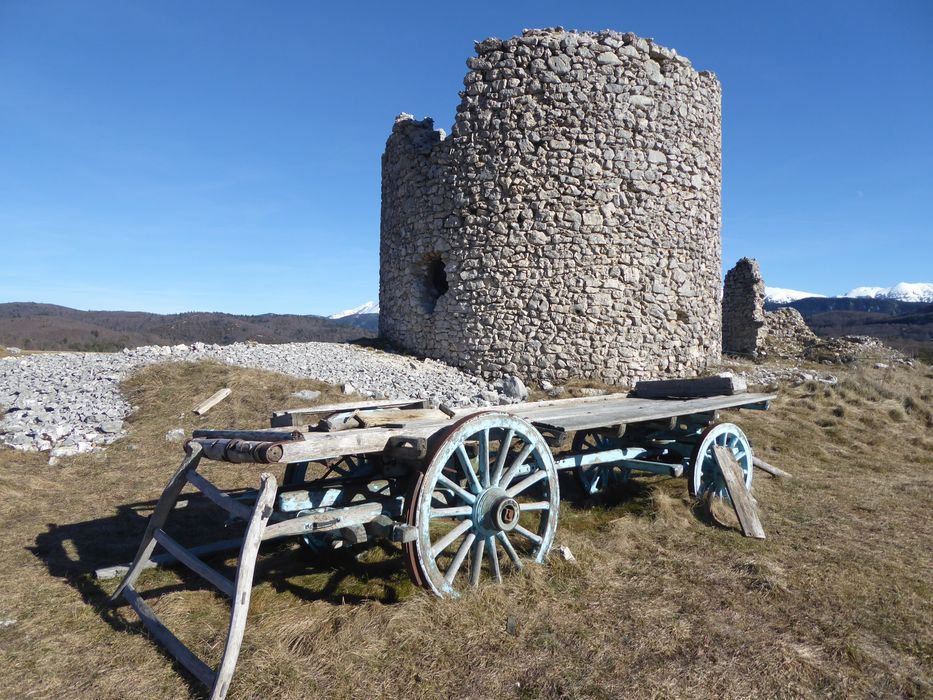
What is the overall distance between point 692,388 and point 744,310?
12.5 metres

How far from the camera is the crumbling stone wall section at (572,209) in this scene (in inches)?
401

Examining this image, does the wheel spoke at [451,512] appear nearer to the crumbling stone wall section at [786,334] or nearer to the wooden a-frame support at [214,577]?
the wooden a-frame support at [214,577]

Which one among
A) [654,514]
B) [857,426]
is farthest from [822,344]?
[654,514]

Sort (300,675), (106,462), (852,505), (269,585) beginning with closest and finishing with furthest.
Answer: (300,675)
(269,585)
(852,505)
(106,462)

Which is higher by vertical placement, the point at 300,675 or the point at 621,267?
the point at 621,267

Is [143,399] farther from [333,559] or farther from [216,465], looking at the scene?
[333,559]

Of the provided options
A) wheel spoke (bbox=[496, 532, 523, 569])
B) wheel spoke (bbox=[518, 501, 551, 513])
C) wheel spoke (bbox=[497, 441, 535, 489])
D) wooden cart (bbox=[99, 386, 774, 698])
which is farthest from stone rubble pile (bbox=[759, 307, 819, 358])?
wheel spoke (bbox=[496, 532, 523, 569])

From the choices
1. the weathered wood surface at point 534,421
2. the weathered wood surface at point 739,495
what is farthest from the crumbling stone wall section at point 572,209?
the weathered wood surface at point 739,495

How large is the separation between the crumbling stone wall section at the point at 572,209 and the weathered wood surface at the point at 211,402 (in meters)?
4.35

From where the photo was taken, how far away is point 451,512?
3420 mm

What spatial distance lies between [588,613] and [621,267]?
25.7 ft

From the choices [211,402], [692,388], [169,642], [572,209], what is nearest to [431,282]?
[572,209]

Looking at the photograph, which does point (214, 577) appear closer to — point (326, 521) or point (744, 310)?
point (326, 521)

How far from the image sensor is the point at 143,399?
8227 millimetres
